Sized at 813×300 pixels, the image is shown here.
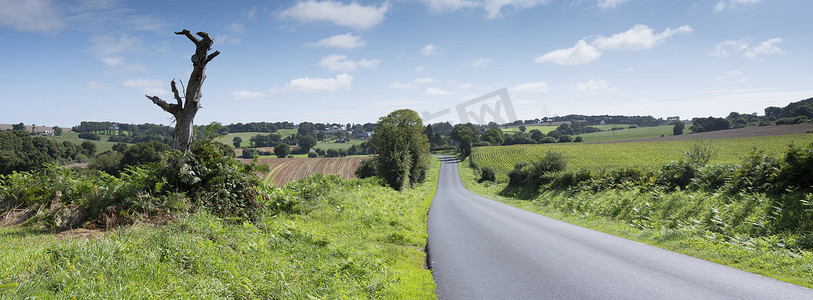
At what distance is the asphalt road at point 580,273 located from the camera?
5215 millimetres

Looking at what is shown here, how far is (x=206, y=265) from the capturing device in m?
4.58

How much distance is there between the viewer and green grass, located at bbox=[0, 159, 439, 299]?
346cm

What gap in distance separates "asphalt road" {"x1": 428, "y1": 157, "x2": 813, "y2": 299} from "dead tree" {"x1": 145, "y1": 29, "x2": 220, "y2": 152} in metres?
5.88

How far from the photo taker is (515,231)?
36.1ft

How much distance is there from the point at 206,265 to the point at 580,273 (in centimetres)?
597

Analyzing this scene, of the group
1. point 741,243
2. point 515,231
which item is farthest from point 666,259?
point 515,231

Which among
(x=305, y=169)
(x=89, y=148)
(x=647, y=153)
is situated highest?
(x=89, y=148)

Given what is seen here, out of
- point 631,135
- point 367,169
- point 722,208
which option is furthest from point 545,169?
point 631,135

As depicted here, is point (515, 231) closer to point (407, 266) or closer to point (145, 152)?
point (407, 266)

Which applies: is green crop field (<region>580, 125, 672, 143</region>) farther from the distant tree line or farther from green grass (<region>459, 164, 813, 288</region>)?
the distant tree line

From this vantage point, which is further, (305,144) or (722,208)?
(305,144)

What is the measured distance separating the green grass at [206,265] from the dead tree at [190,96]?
75.1 inches

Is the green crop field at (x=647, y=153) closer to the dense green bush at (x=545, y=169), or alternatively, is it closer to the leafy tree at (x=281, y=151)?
the dense green bush at (x=545, y=169)

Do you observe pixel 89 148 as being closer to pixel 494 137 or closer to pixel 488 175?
pixel 488 175
